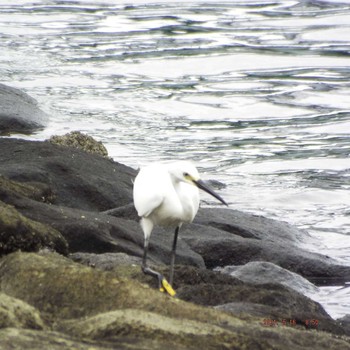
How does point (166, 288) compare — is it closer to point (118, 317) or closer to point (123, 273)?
point (123, 273)

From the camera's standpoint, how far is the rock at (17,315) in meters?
4.58

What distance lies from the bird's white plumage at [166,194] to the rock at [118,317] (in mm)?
1068

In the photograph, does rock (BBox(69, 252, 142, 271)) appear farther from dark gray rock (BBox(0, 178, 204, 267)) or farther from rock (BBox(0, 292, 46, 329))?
rock (BBox(0, 292, 46, 329))

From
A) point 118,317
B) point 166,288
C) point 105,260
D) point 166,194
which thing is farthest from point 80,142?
point 118,317

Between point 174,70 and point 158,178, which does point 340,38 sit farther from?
point 158,178

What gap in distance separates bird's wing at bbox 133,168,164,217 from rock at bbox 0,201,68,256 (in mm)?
515

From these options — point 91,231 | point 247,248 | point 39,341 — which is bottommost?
point 247,248

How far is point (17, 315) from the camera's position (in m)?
4.65

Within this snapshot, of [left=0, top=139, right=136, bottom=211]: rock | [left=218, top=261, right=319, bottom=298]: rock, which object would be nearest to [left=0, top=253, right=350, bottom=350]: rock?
[left=218, top=261, right=319, bottom=298]: rock

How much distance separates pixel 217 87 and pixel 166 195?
13.3 m

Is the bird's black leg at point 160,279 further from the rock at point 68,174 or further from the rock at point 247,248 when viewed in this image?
the rock at point 68,174

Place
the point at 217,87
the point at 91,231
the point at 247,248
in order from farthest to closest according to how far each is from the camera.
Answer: the point at 217,87, the point at 247,248, the point at 91,231

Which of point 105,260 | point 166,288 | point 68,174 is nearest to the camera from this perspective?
point 166,288

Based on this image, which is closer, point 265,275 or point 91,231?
point 91,231
